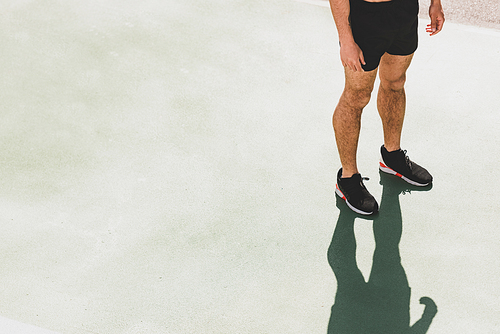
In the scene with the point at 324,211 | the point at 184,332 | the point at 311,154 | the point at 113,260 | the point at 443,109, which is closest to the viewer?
the point at 184,332

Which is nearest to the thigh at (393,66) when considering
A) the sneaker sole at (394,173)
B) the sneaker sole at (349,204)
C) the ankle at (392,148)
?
the ankle at (392,148)

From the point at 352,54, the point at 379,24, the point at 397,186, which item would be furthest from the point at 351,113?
the point at 397,186

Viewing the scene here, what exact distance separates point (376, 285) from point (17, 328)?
197cm

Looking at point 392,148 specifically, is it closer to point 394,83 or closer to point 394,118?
point 394,118

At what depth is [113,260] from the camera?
3018mm

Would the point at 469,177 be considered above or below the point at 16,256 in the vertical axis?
above

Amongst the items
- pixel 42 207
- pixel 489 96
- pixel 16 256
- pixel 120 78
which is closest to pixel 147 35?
pixel 120 78

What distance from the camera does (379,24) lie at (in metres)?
2.69

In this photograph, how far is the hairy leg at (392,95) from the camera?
3025 millimetres

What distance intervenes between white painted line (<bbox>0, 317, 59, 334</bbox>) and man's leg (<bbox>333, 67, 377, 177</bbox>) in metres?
1.98

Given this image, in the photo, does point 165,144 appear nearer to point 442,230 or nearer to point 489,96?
point 442,230

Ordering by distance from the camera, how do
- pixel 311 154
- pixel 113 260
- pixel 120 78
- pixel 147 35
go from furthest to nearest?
pixel 147 35, pixel 120 78, pixel 311 154, pixel 113 260

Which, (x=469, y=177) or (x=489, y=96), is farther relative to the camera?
(x=489, y=96)

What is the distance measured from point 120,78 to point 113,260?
1.90 m
